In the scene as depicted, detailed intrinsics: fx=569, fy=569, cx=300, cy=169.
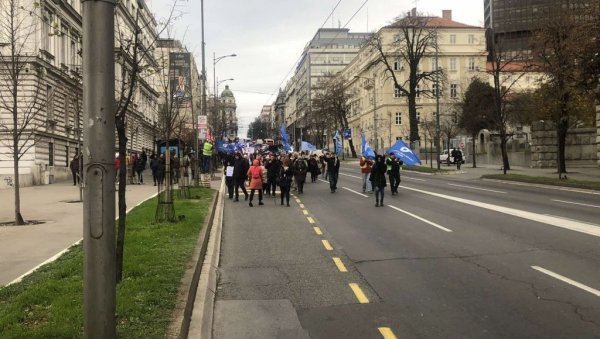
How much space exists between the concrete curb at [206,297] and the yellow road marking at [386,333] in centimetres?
174

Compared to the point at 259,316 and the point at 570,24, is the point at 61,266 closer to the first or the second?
the point at 259,316

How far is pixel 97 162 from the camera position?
4.13 meters

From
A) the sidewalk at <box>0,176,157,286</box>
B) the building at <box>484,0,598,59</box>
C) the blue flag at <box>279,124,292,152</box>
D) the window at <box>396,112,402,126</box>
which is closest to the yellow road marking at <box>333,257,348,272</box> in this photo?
the sidewalk at <box>0,176,157,286</box>

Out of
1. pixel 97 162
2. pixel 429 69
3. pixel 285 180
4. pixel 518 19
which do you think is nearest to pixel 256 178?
pixel 285 180

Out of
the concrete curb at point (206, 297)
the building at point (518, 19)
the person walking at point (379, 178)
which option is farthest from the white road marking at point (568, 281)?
the building at point (518, 19)

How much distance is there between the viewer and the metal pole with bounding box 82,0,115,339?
13.4 feet

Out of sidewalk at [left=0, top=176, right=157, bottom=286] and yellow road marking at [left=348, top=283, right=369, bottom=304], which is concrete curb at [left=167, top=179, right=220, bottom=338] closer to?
yellow road marking at [left=348, top=283, right=369, bottom=304]

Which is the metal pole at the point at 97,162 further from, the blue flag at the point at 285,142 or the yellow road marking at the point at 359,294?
the blue flag at the point at 285,142

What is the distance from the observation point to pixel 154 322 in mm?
5539

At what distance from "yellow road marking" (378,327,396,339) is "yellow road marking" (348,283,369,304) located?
1050 millimetres

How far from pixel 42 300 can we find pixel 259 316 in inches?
94.7

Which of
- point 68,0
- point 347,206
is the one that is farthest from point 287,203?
point 68,0

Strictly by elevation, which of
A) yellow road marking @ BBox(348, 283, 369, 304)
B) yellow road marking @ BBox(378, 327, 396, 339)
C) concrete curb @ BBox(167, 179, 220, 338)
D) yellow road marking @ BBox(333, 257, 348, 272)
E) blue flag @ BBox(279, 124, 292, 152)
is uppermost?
blue flag @ BBox(279, 124, 292, 152)

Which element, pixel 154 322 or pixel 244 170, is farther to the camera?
pixel 244 170
